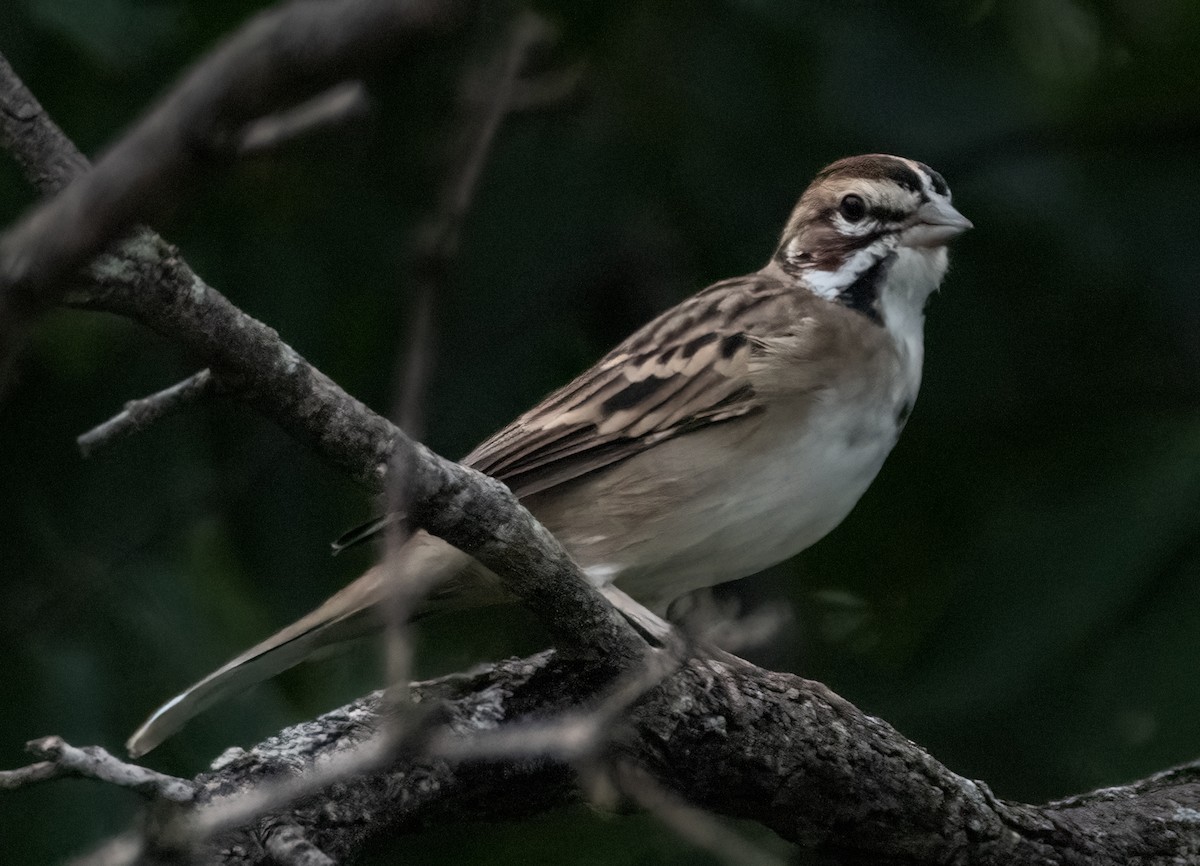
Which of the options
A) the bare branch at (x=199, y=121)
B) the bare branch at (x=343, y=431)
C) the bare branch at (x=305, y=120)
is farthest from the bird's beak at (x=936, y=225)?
the bare branch at (x=199, y=121)

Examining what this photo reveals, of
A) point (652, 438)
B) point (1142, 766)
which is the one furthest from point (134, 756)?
point (1142, 766)

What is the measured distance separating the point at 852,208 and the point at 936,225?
Answer: 0.99ft

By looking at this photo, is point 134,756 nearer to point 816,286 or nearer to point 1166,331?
point 816,286

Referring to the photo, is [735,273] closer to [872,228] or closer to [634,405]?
[872,228]

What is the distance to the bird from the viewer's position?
387cm

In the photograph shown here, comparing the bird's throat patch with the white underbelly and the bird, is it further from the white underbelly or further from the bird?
the white underbelly

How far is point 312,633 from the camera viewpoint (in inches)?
150

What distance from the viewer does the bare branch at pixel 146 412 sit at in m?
2.28

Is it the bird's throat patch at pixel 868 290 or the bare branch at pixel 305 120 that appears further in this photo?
the bird's throat patch at pixel 868 290

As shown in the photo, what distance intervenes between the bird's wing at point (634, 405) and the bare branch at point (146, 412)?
5.73ft

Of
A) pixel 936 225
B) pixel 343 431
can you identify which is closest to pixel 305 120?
pixel 343 431

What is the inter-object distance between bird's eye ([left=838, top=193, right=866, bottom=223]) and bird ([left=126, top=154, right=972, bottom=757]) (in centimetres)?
2

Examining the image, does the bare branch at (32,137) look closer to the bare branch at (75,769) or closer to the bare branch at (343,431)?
the bare branch at (343,431)

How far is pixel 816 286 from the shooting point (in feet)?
15.1
